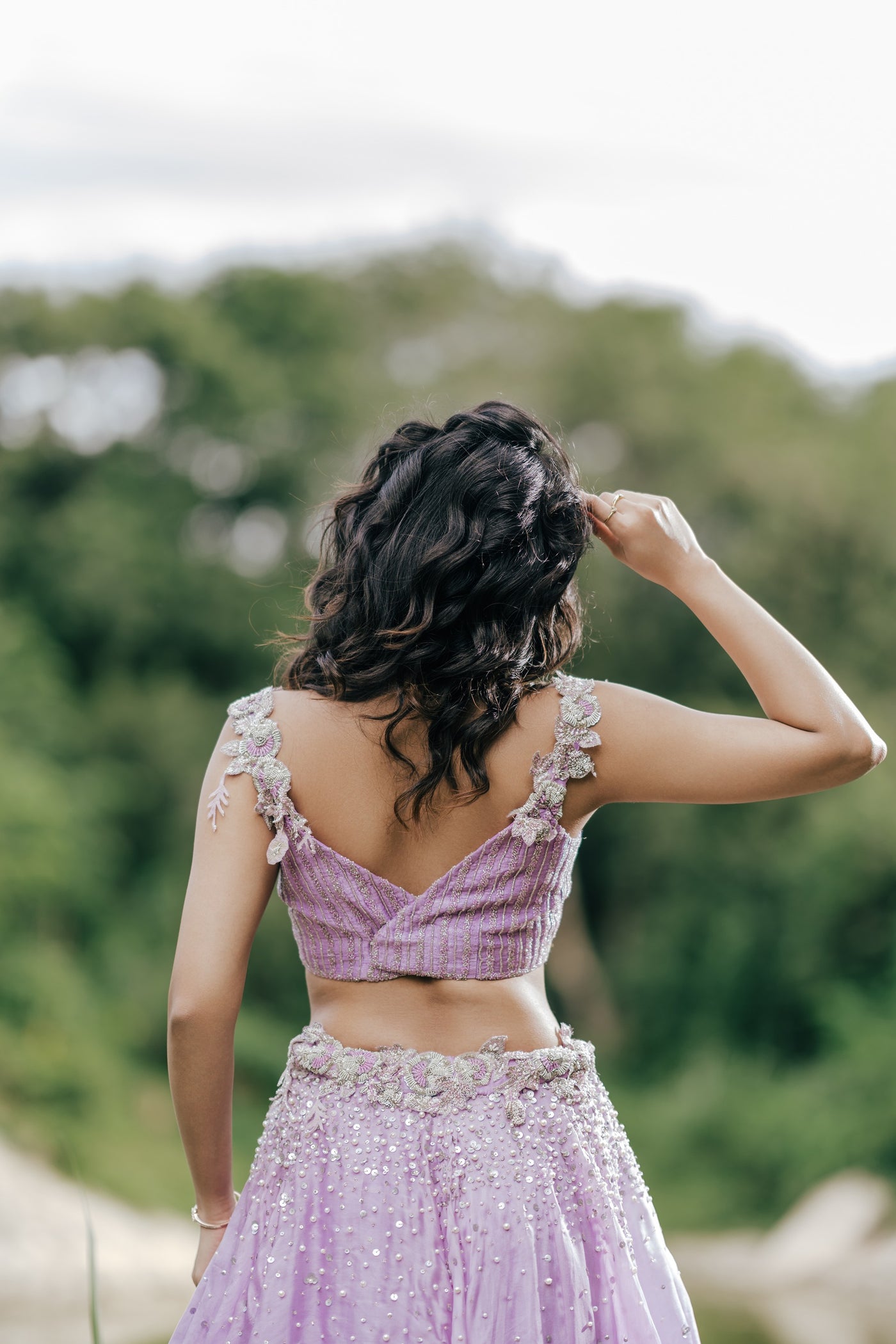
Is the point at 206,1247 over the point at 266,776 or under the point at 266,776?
under

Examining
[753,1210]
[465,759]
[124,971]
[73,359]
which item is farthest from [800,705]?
[73,359]

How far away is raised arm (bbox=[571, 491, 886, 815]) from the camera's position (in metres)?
1.12

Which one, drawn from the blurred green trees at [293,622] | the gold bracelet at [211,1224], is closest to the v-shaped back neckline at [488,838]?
the gold bracelet at [211,1224]

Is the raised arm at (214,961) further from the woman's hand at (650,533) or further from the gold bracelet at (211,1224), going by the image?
the woman's hand at (650,533)

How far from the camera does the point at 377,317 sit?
335 inches

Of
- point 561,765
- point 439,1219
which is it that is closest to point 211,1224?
point 439,1219

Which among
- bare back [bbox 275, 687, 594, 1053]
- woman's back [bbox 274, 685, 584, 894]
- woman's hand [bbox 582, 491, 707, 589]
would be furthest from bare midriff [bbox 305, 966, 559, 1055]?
woman's hand [bbox 582, 491, 707, 589]

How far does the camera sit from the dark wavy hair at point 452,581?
1.15 metres

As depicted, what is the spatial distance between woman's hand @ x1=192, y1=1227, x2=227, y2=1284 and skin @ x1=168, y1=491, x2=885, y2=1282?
5cm

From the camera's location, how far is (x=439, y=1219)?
3.75 ft

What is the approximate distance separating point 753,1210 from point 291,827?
568 centimetres

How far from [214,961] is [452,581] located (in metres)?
0.41

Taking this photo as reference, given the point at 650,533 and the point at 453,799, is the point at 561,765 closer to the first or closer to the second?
the point at 453,799

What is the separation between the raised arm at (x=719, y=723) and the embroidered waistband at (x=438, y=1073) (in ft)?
0.79
